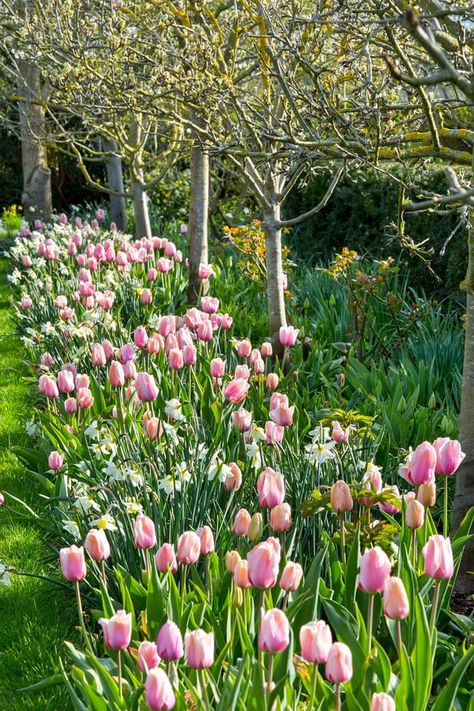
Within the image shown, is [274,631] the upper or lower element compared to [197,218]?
lower

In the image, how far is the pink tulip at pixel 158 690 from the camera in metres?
1.55

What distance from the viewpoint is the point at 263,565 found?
1799 mm

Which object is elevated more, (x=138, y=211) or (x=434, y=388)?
(x=138, y=211)

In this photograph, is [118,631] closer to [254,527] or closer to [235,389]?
[254,527]

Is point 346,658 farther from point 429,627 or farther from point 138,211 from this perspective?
point 138,211

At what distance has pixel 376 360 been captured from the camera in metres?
5.49

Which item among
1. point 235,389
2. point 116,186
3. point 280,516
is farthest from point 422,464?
point 116,186

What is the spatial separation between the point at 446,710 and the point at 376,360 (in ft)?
12.3

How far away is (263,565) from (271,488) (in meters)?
0.47

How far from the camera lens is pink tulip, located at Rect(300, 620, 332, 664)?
1606 millimetres

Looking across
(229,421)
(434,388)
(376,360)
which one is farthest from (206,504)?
(376,360)

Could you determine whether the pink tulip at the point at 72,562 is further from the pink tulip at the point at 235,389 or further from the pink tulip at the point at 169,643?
the pink tulip at the point at 235,389

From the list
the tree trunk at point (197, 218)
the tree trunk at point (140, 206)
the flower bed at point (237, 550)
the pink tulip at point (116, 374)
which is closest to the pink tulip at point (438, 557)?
the flower bed at point (237, 550)

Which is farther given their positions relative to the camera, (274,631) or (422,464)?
(422,464)
